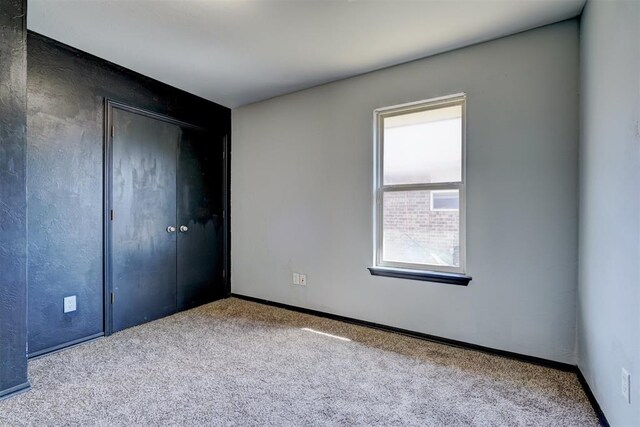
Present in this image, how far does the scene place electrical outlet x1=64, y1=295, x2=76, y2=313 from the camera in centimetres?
249

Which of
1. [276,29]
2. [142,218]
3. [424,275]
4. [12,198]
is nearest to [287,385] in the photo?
[424,275]

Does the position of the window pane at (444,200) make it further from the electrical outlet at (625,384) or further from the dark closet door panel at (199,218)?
the dark closet door panel at (199,218)

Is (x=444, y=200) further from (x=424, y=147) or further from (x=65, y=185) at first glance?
(x=65, y=185)

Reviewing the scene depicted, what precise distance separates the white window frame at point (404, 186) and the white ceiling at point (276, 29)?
1.25ft

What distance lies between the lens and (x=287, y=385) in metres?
1.98

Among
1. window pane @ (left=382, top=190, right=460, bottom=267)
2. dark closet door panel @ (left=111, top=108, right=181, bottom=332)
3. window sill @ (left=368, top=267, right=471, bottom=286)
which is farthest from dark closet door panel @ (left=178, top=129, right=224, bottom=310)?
window pane @ (left=382, top=190, right=460, bottom=267)

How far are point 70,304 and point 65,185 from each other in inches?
36.6

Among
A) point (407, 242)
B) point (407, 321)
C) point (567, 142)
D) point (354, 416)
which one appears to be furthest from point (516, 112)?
point (354, 416)

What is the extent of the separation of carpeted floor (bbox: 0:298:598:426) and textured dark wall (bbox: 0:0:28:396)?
10.6 inches

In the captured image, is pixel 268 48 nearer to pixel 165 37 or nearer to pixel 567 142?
pixel 165 37

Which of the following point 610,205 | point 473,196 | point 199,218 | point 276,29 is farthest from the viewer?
point 199,218

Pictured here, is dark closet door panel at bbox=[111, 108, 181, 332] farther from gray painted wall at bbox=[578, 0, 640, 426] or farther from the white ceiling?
gray painted wall at bbox=[578, 0, 640, 426]

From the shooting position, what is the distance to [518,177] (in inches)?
90.1

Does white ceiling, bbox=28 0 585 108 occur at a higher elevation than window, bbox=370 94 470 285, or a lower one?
higher
